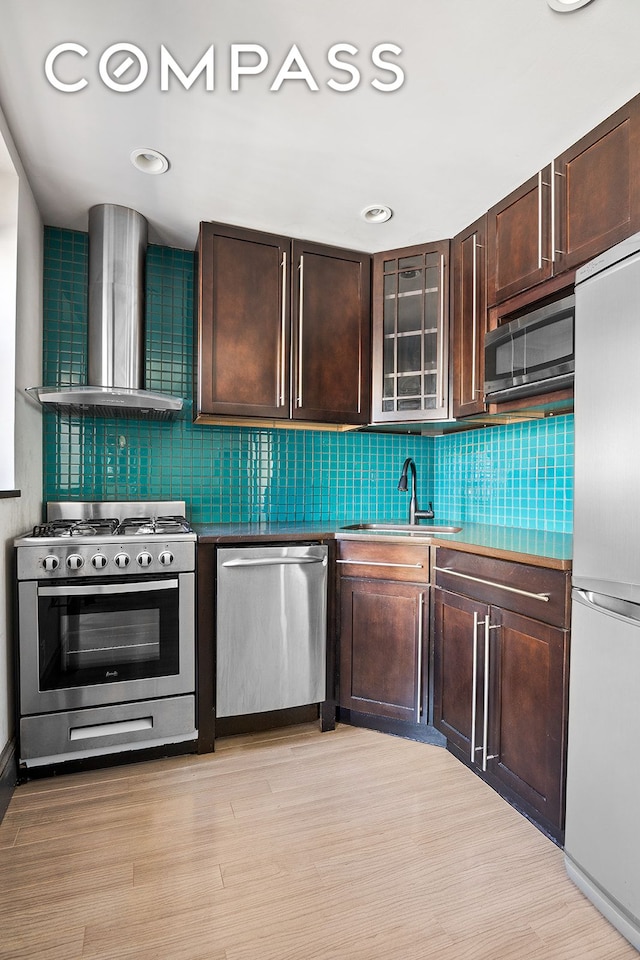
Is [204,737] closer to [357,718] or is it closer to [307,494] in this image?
[357,718]

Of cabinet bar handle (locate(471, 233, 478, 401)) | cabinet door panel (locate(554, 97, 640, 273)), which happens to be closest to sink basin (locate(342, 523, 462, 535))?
cabinet bar handle (locate(471, 233, 478, 401))

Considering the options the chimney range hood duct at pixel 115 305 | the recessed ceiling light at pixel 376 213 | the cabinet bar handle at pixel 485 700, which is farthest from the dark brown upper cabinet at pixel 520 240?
the chimney range hood duct at pixel 115 305

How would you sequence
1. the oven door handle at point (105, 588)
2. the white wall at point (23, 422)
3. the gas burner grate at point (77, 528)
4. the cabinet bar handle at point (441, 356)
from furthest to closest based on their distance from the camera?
the cabinet bar handle at point (441, 356) → the gas burner grate at point (77, 528) → the oven door handle at point (105, 588) → the white wall at point (23, 422)

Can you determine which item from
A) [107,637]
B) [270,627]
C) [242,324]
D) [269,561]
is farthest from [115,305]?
[270,627]

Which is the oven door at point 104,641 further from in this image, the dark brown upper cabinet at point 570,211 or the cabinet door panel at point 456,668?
the dark brown upper cabinet at point 570,211

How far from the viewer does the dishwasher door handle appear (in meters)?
2.29

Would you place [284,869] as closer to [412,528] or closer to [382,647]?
[382,647]

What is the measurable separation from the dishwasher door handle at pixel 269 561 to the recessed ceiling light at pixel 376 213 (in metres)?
1.61

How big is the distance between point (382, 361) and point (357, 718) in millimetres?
1808

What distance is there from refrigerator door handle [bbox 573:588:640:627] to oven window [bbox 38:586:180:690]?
155 centimetres

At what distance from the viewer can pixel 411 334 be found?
8.91ft

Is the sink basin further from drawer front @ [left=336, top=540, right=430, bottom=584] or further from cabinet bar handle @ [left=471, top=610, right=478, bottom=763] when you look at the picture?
cabinet bar handle @ [left=471, top=610, right=478, bottom=763]

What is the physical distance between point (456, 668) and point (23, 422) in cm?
205

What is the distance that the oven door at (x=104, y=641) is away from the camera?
2029 mm
